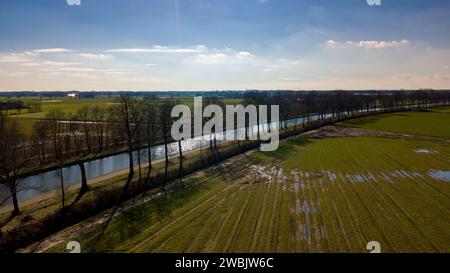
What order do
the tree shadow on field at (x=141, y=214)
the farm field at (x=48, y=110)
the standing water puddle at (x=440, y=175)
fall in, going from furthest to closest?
the farm field at (x=48, y=110)
the standing water puddle at (x=440, y=175)
the tree shadow on field at (x=141, y=214)

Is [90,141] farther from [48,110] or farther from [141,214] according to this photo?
[48,110]

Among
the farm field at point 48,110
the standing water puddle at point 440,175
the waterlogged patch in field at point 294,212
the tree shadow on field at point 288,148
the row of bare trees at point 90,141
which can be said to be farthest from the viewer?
the farm field at point 48,110

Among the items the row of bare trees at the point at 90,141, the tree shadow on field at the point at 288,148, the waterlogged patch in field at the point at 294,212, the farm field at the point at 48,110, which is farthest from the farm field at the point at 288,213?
the farm field at the point at 48,110

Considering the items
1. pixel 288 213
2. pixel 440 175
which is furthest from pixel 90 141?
pixel 440 175

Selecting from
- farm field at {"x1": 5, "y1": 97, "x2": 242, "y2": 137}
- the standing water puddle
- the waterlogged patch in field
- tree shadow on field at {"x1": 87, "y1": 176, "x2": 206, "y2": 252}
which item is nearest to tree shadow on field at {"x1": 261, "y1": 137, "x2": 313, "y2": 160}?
the waterlogged patch in field

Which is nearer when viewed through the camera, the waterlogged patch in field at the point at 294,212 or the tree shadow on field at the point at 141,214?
the waterlogged patch in field at the point at 294,212

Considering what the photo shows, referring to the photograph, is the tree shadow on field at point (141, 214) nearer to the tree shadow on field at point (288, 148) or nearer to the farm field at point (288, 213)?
the farm field at point (288, 213)
